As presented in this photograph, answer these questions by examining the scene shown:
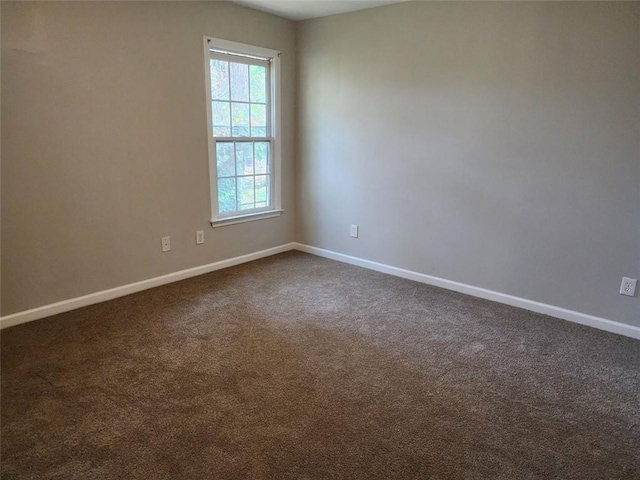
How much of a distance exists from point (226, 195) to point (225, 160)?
0.32m

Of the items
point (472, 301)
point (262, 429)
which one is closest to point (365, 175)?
point (472, 301)

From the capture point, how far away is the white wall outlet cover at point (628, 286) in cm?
273

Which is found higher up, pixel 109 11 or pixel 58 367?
pixel 109 11

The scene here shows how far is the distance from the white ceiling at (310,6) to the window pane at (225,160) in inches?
47.4

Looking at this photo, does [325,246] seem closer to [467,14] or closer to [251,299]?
[251,299]

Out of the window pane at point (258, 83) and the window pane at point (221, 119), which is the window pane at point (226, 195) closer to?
the window pane at point (221, 119)

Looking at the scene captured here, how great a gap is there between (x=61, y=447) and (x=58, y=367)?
691 mm

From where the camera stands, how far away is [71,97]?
2762 mm

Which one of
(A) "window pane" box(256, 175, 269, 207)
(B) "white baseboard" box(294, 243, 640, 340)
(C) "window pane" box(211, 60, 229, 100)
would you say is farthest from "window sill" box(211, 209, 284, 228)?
(C) "window pane" box(211, 60, 229, 100)

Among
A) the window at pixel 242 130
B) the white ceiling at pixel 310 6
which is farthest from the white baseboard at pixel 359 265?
the white ceiling at pixel 310 6

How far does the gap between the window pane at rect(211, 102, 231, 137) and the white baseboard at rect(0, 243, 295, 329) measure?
3.90 ft

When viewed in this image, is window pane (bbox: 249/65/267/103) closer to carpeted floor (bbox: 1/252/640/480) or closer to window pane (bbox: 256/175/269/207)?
window pane (bbox: 256/175/269/207)

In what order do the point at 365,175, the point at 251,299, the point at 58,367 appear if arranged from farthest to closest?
1. the point at 365,175
2. the point at 251,299
3. the point at 58,367

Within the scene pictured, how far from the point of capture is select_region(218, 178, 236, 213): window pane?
3.85 m
